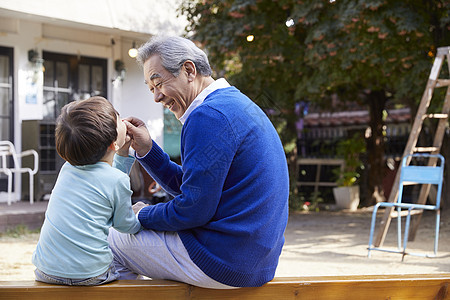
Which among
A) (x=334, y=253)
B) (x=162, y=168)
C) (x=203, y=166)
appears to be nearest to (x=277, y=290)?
(x=203, y=166)

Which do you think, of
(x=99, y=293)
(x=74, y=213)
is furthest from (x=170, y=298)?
(x=74, y=213)

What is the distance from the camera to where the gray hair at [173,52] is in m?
2.01

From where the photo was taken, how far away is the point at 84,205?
5.82ft

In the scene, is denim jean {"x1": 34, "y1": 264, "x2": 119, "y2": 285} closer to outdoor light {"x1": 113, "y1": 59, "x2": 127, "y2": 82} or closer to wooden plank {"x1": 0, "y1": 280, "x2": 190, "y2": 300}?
wooden plank {"x1": 0, "y1": 280, "x2": 190, "y2": 300}

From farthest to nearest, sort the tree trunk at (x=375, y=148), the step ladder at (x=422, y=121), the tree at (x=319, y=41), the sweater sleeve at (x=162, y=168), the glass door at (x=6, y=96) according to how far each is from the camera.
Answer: the tree trunk at (x=375, y=148)
the glass door at (x=6, y=96)
the tree at (x=319, y=41)
the step ladder at (x=422, y=121)
the sweater sleeve at (x=162, y=168)

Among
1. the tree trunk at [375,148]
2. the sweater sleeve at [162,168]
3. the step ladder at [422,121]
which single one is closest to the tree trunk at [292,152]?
the tree trunk at [375,148]

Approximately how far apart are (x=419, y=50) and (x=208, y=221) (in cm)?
680

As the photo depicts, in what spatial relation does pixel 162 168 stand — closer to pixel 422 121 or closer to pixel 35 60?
pixel 422 121

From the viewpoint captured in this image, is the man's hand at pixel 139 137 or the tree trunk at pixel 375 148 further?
the tree trunk at pixel 375 148

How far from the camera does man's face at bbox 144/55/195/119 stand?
6.68 feet

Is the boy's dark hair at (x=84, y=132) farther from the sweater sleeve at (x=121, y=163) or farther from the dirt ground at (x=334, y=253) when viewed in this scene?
the dirt ground at (x=334, y=253)

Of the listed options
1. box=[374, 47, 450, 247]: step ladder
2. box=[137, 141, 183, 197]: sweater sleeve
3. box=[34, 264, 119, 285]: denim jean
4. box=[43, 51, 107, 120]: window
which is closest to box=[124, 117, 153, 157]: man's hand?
box=[137, 141, 183, 197]: sweater sleeve

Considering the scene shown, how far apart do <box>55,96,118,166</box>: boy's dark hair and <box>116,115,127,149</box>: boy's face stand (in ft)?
0.15

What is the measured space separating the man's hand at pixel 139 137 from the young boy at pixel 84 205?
25 centimetres
